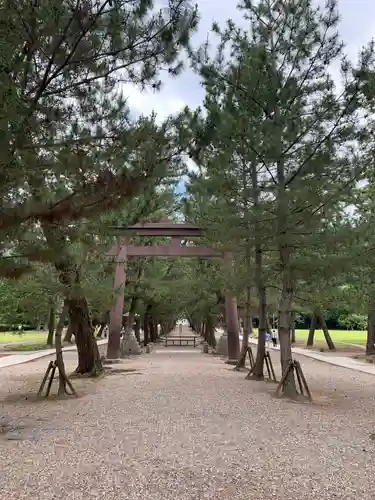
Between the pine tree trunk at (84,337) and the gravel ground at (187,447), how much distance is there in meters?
2.40

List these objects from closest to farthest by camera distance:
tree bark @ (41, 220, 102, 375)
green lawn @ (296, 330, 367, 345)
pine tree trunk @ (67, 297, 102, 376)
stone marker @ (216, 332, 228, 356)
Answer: tree bark @ (41, 220, 102, 375)
pine tree trunk @ (67, 297, 102, 376)
stone marker @ (216, 332, 228, 356)
green lawn @ (296, 330, 367, 345)

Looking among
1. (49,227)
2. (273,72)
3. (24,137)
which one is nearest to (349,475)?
(49,227)

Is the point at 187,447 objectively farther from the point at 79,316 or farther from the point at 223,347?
the point at 223,347

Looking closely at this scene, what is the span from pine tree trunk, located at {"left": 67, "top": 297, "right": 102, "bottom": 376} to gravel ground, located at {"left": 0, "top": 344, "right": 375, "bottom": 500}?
2.40 meters

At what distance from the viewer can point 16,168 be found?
4.71 meters

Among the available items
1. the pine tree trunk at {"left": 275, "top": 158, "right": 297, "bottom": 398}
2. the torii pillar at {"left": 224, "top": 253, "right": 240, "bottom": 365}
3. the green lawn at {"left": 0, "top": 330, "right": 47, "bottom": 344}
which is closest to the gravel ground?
the pine tree trunk at {"left": 275, "top": 158, "right": 297, "bottom": 398}

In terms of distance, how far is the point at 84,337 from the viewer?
12.4 m

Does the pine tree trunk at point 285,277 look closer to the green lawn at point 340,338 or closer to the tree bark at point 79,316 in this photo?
the tree bark at point 79,316

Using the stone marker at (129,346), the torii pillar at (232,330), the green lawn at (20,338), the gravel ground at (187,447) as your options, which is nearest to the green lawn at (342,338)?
the stone marker at (129,346)

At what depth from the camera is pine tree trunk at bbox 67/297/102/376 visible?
39.0ft

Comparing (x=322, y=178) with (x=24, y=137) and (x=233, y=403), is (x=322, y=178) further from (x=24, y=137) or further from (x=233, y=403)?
(x=24, y=137)

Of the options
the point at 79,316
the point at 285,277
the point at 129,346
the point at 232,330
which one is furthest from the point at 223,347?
the point at 285,277

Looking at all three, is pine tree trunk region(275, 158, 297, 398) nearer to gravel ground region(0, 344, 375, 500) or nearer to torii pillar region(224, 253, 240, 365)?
gravel ground region(0, 344, 375, 500)

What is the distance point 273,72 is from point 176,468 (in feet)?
21.2
